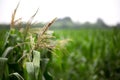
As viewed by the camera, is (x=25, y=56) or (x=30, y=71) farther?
(x=25, y=56)

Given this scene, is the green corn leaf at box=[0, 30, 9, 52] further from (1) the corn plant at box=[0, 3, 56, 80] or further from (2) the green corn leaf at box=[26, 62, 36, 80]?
(2) the green corn leaf at box=[26, 62, 36, 80]

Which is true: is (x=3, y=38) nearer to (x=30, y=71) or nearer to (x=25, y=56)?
(x=25, y=56)

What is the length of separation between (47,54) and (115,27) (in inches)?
139

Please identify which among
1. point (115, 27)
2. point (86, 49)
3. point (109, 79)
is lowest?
point (109, 79)

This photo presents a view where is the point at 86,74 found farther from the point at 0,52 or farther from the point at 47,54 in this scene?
the point at 0,52

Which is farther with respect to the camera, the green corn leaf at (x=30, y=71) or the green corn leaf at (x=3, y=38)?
the green corn leaf at (x=3, y=38)

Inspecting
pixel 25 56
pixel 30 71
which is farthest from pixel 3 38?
pixel 30 71

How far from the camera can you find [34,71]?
151 centimetres

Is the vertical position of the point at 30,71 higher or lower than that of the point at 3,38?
lower

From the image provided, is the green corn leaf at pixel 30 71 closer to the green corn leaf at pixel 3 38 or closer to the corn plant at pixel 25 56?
the corn plant at pixel 25 56

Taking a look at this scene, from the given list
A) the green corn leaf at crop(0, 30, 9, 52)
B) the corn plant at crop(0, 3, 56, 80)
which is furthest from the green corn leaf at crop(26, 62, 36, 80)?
the green corn leaf at crop(0, 30, 9, 52)

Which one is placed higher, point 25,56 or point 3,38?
point 3,38

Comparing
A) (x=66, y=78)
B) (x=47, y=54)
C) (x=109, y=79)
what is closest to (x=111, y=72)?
(x=109, y=79)

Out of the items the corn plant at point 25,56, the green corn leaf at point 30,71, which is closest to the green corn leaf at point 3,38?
the corn plant at point 25,56
